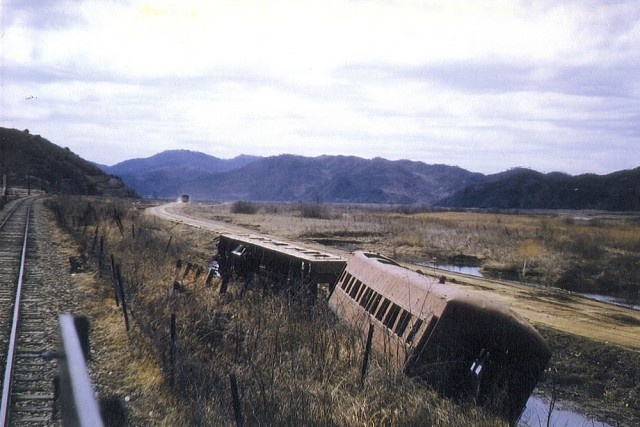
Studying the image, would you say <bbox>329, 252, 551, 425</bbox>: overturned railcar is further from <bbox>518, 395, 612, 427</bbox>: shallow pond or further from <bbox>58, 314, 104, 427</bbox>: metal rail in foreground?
<bbox>58, 314, 104, 427</bbox>: metal rail in foreground

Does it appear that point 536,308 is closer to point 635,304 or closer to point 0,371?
point 635,304

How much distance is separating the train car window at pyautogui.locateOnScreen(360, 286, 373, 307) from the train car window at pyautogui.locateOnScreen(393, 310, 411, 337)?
1.69 meters

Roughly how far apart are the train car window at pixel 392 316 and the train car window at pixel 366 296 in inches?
46.4

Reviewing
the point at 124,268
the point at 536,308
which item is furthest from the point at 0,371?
the point at 536,308

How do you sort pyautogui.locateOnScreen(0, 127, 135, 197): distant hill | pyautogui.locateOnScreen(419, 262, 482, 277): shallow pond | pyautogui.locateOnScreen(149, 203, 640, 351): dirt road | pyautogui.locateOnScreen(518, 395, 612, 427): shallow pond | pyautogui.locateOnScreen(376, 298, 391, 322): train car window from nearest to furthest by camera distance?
1. pyautogui.locateOnScreen(376, 298, 391, 322): train car window
2. pyautogui.locateOnScreen(518, 395, 612, 427): shallow pond
3. pyautogui.locateOnScreen(149, 203, 640, 351): dirt road
4. pyautogui.locateOnScreen(419, 262, 482, 277): shallow pond
5. pyautogui.locateOnScreen(0, 127, 135, 197): distant hill

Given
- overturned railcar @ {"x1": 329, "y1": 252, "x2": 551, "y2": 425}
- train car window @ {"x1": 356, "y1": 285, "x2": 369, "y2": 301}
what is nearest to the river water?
overturned railcar @ {"x1": 329, "y1": 252, "x2": 551, "y2": 425}

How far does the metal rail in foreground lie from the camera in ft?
13.8

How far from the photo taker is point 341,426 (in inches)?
230

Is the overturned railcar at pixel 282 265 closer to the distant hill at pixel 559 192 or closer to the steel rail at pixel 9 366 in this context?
the steel rail at pixel 9 366

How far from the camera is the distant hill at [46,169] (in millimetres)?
93812

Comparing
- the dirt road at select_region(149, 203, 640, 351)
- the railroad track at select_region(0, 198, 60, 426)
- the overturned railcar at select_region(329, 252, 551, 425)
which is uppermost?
the overturned railcar at select_region(329, 252, 551, 425)

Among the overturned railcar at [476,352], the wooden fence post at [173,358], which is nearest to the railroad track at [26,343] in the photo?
the wooden fence post at [173,358]

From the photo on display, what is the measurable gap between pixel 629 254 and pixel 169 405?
24988 millimetres

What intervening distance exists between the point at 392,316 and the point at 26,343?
5.76m
